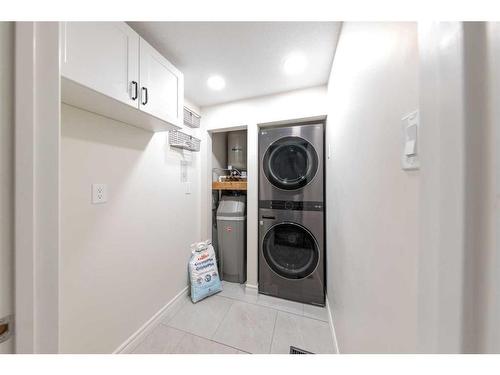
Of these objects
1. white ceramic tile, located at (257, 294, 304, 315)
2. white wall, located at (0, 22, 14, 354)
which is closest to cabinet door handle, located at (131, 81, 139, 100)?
white wall, located at (0, 22, 14, 354)

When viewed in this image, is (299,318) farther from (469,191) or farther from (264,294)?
(469,191)

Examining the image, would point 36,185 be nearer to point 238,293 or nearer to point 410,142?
point 410,142

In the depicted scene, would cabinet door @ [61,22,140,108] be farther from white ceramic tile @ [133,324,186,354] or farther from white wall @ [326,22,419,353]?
white ceramic tile @ [133,324,186,354]

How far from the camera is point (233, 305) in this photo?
1.86 metres

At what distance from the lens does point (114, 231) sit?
1.28 metres

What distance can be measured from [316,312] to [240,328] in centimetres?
77

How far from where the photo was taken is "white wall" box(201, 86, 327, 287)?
1.86 meters

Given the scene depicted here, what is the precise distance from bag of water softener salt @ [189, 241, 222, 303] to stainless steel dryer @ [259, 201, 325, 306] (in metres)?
0.54

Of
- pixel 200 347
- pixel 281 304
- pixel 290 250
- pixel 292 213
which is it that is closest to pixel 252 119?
pixel 292 213

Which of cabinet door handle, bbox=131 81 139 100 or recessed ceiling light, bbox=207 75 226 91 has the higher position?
recessed ceiling light, bbox=207 75 226 91

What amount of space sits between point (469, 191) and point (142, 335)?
2038mm
